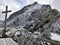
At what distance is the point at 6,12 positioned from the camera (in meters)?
15.3

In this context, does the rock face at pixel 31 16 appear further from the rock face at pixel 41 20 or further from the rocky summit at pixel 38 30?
the rocky summit at pixel 38 30

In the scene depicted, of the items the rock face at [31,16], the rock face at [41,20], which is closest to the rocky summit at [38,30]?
the rock face at [41,20]

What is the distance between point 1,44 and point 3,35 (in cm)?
539

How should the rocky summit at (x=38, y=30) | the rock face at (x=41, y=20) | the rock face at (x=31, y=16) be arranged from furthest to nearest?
1. the rock face at (x=31, y=16)
2. the rock face at (x=41, y=20)
3. the rocky summit at (x=38, y=30)

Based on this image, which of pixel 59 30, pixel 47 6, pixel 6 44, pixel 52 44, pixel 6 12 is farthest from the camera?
pixel 47 6

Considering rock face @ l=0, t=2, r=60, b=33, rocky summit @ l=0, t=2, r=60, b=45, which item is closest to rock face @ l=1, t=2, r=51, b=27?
rock face @ l=0, t=2, r=60, b=33

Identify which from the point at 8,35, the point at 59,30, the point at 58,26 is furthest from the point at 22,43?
the point at 58,26

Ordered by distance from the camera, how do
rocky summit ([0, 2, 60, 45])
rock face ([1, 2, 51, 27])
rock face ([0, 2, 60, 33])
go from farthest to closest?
rock face ([1, 2, 51, 27]), rock face ([0, 2, 60, 33]), rocky summit ([0, 2, 60, 45])

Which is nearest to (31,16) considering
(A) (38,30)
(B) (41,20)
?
(B) (41,20)

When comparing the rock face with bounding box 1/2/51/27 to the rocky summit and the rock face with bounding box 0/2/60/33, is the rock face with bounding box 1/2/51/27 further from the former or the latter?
the rocky summit

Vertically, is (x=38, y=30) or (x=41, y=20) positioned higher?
(x=41, y=20)

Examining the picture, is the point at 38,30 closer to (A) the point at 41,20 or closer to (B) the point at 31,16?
(A) the point at 41,20

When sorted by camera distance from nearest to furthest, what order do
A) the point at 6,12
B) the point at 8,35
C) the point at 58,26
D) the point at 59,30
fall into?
the point at 8,35 < the point at 6,12 < the point at 59,30 < the point at 58,26

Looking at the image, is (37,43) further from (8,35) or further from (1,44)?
(8,35)
